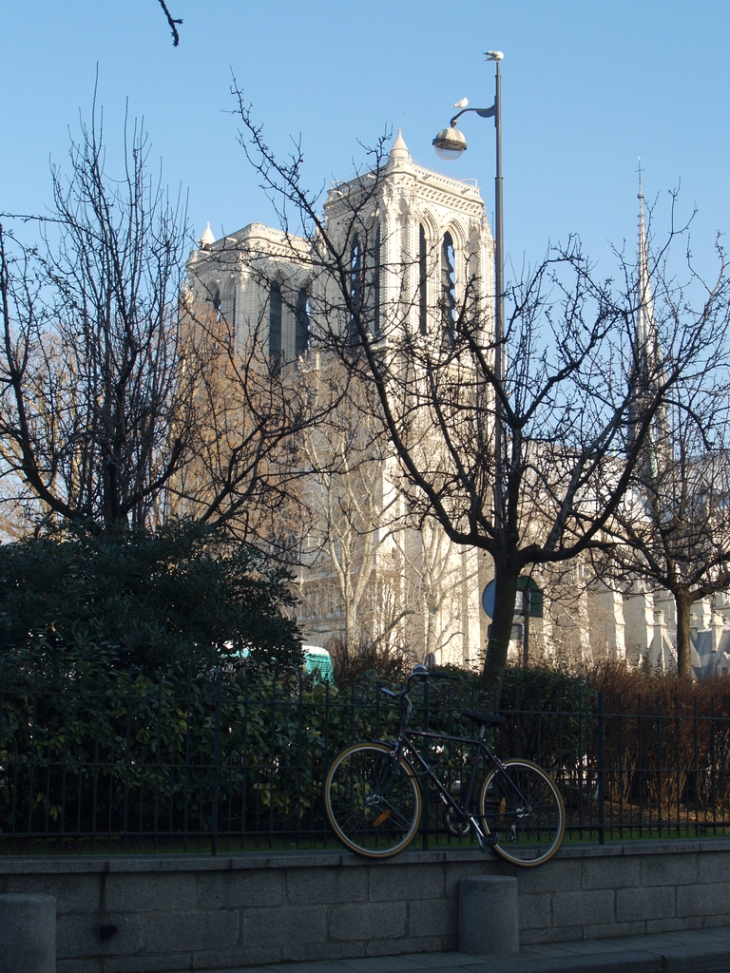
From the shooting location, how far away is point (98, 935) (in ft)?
21.4

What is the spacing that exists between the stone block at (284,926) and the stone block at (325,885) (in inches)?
2.3

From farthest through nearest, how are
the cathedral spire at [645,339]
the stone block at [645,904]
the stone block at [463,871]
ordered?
the cathedral spire at [645,339], the stone block at [645,904], the stone block at [463,871]

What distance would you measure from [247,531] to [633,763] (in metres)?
4.98

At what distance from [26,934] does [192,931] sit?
1.05 m

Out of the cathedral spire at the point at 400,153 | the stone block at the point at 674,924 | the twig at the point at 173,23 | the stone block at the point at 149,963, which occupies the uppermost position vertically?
the cathedral spire at the point at 400,153

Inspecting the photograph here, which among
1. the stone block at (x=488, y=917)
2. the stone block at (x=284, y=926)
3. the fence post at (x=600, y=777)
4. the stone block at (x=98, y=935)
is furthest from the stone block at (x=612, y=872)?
the stone block at (x=98, y=935)

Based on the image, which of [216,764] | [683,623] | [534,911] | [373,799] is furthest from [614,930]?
[683,623]

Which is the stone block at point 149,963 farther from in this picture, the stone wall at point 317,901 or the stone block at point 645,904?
the stone block at point 645,904

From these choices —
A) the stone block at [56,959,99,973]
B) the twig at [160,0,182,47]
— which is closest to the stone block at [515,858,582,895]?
the stone block at [56,959,99,973]

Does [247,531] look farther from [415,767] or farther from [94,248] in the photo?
→ [415,767]

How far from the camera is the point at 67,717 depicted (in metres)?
6.95

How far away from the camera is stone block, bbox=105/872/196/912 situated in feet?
21.6

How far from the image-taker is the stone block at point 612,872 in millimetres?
8242

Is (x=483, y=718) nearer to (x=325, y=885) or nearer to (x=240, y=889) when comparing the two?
(x=325, y=885)
